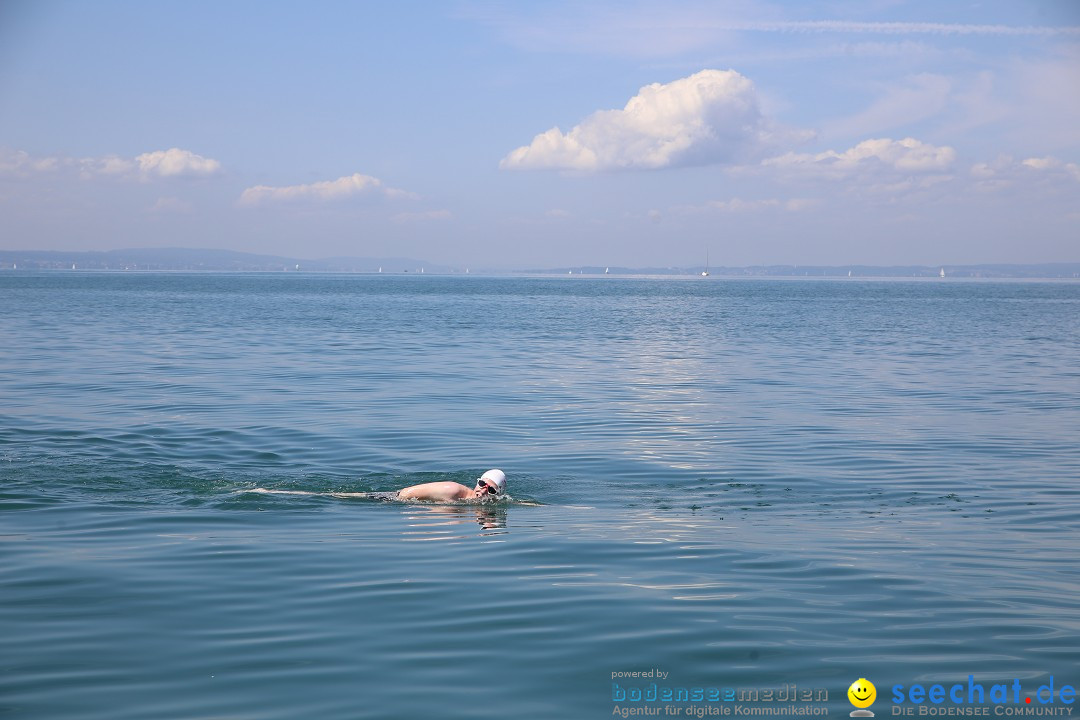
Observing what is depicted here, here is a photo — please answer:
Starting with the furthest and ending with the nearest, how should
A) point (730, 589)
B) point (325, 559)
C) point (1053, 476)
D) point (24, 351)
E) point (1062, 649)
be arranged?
point (24, 351) → point (1053, 476) → point (325, 559) → point (730, 589) → point (1062, 649)

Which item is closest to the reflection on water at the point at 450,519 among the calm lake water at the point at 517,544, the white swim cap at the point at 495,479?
the calm lake water at the point at 517,544

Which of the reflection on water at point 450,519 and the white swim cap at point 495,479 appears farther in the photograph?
the white swim cap at point 495,479

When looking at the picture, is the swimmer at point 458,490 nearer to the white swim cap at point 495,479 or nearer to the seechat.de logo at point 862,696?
the white swim cap at point 495,479

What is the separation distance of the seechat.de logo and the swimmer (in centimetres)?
753

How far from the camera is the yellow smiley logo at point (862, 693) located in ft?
26.4

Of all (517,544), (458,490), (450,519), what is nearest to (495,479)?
(458,490)

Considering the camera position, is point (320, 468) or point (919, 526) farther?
point (320, 468)

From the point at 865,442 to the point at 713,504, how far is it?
734 centimetres

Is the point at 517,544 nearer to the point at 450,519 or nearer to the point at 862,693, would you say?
the point at 450,519

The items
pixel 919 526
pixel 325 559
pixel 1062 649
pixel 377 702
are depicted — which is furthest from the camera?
pixel 919 526

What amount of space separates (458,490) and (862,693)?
8.34m

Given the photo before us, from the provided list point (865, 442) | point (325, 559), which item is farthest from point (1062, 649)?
point (865, 442)

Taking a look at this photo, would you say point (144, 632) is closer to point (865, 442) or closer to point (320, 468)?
point (320, 468)

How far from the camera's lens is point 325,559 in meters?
12.2
